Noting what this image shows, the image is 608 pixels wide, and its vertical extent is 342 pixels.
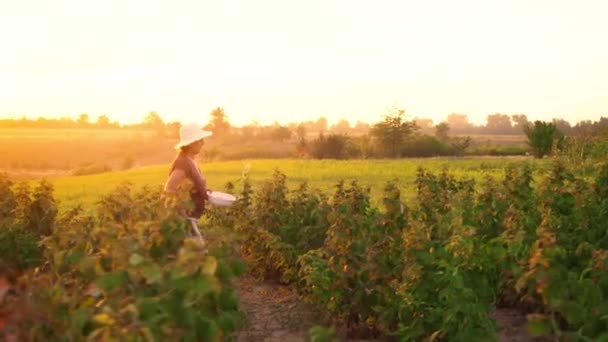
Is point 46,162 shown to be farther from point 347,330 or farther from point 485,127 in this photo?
point 485,127

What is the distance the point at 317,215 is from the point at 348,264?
6.01ft

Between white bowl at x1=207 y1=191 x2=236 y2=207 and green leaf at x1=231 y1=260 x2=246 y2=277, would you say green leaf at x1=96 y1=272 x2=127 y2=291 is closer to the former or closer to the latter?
green leaf at x1=231 y1=260 x2=246 y2=277

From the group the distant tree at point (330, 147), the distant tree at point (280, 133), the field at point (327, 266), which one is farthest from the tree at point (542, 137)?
the distant tree at point (280, 133)

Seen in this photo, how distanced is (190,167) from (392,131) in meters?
53.2

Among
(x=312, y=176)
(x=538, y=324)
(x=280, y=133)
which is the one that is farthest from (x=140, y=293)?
(x=280, y=133)

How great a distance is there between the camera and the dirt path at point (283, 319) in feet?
22.7

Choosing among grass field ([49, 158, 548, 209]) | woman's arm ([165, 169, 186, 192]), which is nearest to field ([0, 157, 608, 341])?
woman's arm ([165, 169, 186, 192])

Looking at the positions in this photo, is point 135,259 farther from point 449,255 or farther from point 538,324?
point 449,255

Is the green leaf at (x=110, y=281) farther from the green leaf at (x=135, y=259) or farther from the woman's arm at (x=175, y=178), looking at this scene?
the woman's arm at (x=175, y=178)

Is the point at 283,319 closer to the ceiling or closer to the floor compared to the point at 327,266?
closer to the floor

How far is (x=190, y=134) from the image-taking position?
7809 mm

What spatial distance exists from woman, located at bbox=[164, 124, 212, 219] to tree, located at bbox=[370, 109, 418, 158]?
5218 centimetres

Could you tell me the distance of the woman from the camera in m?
7.71

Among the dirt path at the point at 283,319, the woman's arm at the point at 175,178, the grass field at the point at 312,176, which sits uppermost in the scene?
the woman's arm at the point at 175,178
